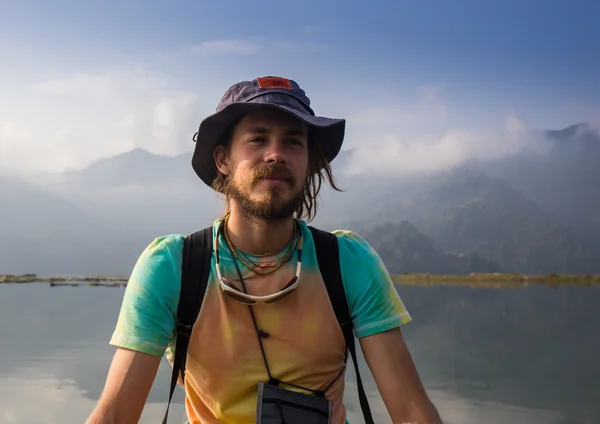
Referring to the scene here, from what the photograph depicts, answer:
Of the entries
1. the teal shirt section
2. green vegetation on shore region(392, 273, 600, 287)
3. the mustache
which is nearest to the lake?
the teal shirt section

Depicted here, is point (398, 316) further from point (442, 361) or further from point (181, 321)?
point (442, 361)

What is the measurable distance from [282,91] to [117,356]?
1278 millimetres

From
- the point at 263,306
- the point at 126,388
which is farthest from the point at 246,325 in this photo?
the point at 126,388

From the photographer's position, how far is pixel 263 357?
247 cm

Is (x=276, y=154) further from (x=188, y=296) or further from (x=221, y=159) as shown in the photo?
(x=188, y=296)

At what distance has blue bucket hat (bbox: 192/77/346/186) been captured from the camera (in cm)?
254

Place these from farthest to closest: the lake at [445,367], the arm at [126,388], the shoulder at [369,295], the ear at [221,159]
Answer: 1. the lake at [445,367]
2. the ear at [221,159]
3. the shoulder at [369,295]
4. the arm at [126,388]

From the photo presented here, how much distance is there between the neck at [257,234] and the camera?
264 centimetres

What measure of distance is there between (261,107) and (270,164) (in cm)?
25

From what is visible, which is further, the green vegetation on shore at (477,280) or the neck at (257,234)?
the green vegetation on shore at (477,280)

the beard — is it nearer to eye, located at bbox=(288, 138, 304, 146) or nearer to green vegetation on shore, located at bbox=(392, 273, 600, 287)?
eye, located at bbox=(288, 138, 304, 146)

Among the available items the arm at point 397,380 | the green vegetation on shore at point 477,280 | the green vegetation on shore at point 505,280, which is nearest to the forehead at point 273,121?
the arm at point 397,380

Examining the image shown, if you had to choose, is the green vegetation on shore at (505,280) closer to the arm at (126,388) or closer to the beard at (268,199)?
the beard at (268,199)

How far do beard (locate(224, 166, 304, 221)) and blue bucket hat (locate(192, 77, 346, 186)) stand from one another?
0.83 ft
